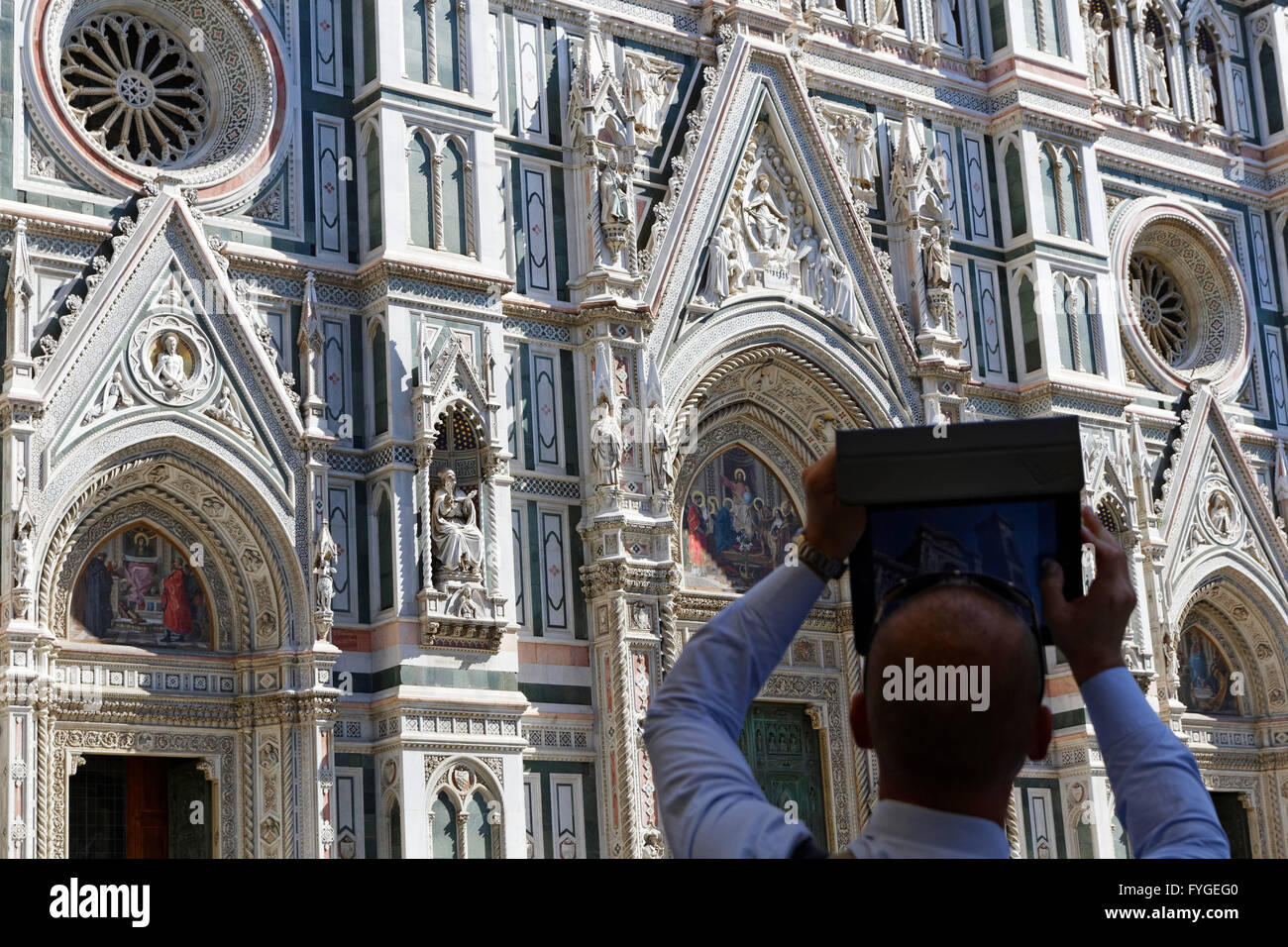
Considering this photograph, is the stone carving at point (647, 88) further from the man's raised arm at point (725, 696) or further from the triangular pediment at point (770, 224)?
the man's raised arm at point (725, 696)

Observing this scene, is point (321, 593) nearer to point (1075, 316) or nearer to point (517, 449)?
point (517, 449)

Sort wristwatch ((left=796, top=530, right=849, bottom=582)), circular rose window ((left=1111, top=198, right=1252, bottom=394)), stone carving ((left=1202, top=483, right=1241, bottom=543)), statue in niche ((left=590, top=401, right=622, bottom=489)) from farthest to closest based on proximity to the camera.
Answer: circular rose window ((left=1111, top=198, right=1252, bottom=394))
stone carving ((left=1202, top=483, right=1241, bottom=543))
statue in niche ((left=590, top=401, right=622, bottom=489))
wristwatch ((left=796, top=530, right=849, bottom=582))

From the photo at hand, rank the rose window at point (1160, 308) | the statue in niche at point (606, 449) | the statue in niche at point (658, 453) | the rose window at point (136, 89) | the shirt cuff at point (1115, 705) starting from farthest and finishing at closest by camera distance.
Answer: the rose window at point (1160, 308), the statue in niche at point (658, 453), the statue in niche at point (606, 449), the rose window at point (136, 89), the shirt cuff at point (1115, 705)

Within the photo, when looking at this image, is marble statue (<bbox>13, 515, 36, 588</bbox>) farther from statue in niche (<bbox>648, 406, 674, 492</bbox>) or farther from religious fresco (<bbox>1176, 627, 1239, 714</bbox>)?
religious fresco (<bbox>1176, 627, 1239, 714</bbox>)

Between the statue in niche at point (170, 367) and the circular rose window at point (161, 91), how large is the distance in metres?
1.44

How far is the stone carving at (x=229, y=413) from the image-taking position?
53.6 ft

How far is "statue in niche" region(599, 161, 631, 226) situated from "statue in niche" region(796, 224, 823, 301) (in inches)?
101

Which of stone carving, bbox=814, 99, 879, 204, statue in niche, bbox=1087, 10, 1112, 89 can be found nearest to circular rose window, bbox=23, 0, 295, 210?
stone carving, bbox=814, 99, 879, 204

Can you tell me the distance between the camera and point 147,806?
15992mm

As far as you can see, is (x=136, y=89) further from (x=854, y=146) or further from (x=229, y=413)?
(x=854, y=146)

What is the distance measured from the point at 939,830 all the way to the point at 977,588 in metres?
0.31

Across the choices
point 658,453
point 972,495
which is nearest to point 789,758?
point 658,453

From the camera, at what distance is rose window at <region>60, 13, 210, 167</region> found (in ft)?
54.9

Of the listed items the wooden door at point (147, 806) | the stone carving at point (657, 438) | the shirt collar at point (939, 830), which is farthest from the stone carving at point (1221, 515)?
the shirt collar at point (939, 830)
